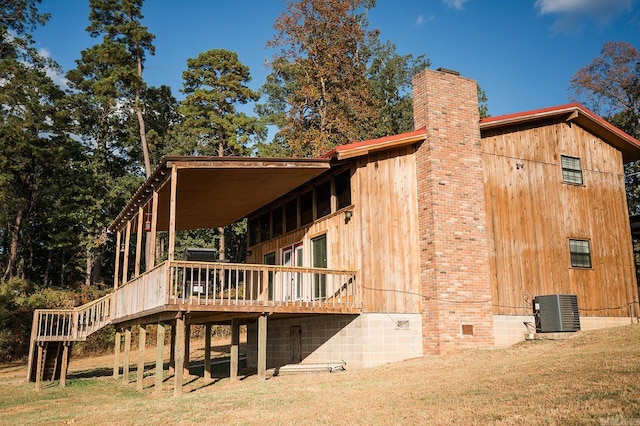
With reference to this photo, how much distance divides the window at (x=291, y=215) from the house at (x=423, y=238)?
0.52 m

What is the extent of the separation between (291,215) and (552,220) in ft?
26.1

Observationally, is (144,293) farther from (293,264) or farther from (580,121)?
(580,121)

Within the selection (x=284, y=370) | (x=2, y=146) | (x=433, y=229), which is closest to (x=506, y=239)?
(x=433, y=229)

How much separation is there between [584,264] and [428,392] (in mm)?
9572

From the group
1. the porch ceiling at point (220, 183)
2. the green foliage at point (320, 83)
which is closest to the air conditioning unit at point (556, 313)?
the porch ceiling at point (220, 183)

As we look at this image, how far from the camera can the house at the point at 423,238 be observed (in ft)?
45.9

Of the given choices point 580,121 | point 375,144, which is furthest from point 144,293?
point 580,121

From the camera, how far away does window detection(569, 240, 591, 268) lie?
1661 centimetres

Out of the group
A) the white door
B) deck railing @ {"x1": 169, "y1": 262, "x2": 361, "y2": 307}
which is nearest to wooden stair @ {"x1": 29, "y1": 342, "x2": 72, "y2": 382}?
deck railing @ {"x1": 169, "y1": 262, "x2": 361, "y2": 307}

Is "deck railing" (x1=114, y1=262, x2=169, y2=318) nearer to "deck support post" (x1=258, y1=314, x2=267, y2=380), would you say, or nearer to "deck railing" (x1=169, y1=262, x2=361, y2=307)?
"deck railing" (x1=169, y1=262, x2=361, y2=307)

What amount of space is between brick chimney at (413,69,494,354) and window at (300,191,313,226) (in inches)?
161

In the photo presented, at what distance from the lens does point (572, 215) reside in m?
17.0

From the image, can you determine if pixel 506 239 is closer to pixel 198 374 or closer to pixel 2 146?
pixel 198 374

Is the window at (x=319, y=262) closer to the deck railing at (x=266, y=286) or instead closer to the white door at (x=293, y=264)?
the deck railing at (x=266, y=286)
